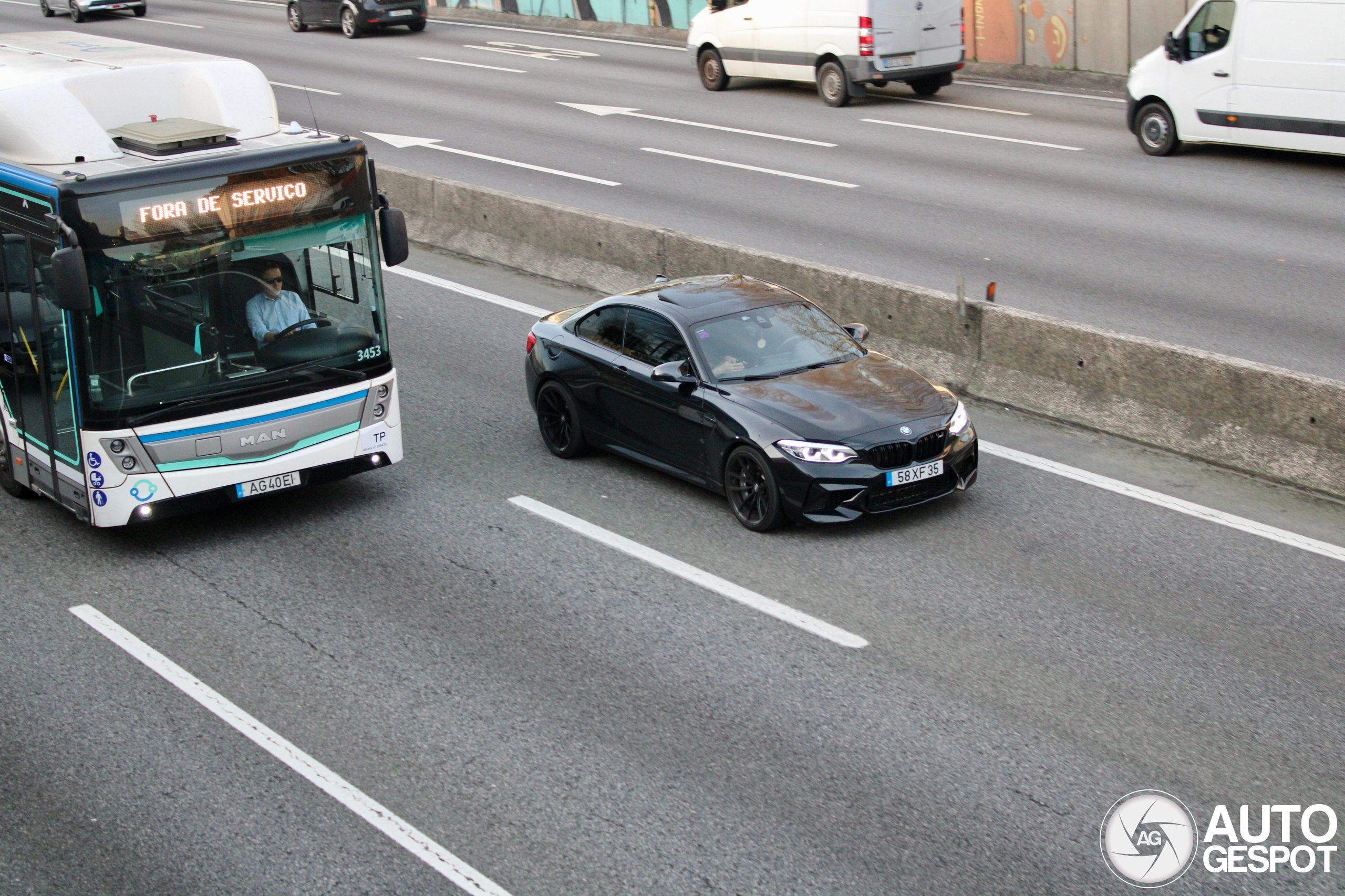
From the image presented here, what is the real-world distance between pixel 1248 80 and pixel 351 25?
25.4 meters

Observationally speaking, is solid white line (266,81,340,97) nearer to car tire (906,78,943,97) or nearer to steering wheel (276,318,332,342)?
car tire (906,78,943,97)

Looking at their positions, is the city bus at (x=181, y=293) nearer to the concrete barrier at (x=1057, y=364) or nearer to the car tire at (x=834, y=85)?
the concrete barrier at (x=1057, y=364)

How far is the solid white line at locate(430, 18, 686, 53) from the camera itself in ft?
A: 113

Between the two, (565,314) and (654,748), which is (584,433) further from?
(654,748)

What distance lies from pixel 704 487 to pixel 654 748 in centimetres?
346

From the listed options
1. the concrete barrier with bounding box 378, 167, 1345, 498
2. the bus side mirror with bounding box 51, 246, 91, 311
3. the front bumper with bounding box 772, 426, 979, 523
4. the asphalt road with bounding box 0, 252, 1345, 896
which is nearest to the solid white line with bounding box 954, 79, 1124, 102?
the concrete barrier with bounding box 378, 167, 1345, 498

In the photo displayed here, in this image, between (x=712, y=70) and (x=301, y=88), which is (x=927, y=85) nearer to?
(x=712, y=70)

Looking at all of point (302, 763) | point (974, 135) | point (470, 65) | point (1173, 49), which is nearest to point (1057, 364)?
point (302, 763)

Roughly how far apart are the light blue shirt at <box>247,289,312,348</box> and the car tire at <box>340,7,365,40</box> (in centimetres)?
2994

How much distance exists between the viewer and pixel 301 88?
29.4m

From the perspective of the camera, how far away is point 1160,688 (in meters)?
7.13

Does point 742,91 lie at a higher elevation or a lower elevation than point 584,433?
higher

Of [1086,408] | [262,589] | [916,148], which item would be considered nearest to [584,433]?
[262,589]

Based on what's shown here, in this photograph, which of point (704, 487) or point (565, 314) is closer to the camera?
point (704, 487)
